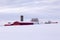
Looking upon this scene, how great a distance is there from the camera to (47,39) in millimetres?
2148

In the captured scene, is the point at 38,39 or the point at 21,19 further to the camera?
the point at 21,19

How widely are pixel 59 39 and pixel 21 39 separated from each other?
63 centimetres

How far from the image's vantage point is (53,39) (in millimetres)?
2131

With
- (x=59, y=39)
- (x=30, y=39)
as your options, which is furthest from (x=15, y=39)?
(x=59, y=39)

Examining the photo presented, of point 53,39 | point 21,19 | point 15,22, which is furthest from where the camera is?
point 21,19

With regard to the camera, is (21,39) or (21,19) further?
(21,19)

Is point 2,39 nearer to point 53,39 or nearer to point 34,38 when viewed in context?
point 34,38

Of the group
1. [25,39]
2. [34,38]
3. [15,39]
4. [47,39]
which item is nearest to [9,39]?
[15,39]

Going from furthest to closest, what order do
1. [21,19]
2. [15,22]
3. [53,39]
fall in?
1. [21,19]
2. [15,22]
3. [53,39]

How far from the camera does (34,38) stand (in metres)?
2.26

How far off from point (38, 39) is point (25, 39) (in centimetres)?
22

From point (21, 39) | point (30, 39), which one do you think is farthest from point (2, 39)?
point (30, 39)

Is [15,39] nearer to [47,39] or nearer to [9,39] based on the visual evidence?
[9,39]

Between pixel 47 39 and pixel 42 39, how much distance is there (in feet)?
0.28
